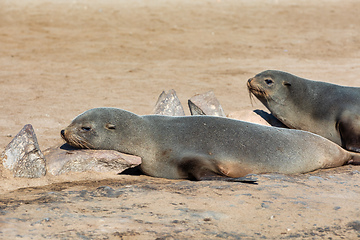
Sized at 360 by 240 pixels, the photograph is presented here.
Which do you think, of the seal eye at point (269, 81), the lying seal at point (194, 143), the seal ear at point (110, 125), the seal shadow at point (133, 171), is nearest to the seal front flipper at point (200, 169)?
the lying seal at point (194, 143)

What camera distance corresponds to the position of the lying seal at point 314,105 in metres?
6.07

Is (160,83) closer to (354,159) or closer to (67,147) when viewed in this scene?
(67,147)

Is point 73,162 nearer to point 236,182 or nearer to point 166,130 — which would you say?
point 166,130

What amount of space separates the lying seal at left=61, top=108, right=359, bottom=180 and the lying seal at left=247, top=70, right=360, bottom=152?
1.02 m

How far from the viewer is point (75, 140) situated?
494 centimetres

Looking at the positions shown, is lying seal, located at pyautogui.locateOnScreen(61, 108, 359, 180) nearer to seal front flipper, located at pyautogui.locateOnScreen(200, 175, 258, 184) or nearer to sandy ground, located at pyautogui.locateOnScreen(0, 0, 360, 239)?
seal front flipper, located at pyautogui.locateOnScreen(200, 175, 258, 184)

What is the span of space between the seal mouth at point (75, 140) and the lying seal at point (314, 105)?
2632 millimetres

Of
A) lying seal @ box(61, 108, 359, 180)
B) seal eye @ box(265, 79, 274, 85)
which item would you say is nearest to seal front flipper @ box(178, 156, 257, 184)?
lying seal @ box(61, 108, 359, 180)

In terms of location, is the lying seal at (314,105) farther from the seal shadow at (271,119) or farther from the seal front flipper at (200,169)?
the seal front flipper at (200,169)

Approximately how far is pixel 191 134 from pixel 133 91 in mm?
4311

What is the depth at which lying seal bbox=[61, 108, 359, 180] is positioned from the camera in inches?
187

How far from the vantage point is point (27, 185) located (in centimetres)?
442

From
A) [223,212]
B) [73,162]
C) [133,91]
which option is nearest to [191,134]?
[73,162]

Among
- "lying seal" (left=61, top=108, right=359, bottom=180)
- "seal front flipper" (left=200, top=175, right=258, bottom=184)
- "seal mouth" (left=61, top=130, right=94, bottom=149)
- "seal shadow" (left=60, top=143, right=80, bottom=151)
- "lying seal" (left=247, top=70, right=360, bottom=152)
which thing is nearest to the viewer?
"seal front flipper" (left=200, top=175, right=258, bottom=184)
